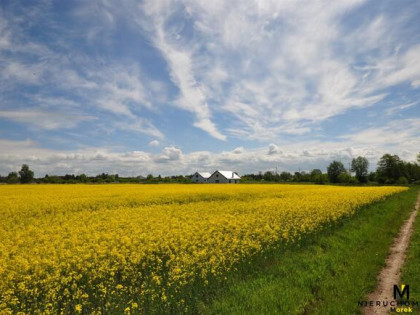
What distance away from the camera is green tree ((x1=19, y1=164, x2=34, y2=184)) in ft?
301

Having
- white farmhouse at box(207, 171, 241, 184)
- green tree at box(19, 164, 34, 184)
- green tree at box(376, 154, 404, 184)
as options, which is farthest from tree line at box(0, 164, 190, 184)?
green tree at box(376, 154, 404, 184)

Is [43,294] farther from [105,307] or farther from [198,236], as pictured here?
Answer: [198,236]

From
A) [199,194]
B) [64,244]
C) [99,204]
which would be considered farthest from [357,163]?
[64,244]

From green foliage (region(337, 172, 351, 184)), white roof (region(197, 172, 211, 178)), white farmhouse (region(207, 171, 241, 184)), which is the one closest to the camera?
green foliage (region(337, 172, 351, 184))

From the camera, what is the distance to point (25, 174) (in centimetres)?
9356

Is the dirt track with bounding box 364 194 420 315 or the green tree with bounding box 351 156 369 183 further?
the green tree with bounding box 351 156 369 183

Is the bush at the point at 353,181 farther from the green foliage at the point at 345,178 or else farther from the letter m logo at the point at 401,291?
the letter m logo at the point at 401,291

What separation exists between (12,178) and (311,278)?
102 metres

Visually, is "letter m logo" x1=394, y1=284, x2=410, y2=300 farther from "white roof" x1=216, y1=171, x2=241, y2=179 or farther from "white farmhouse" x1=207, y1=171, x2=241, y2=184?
"white roof" x1=216, y1=171, x2=241, y2=179

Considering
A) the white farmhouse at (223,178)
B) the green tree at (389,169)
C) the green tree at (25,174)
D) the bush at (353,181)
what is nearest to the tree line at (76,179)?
the green tree at (25,174)

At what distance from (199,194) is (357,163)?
12121 centimetres

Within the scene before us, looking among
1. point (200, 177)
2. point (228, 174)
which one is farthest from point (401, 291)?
point (200, 177)

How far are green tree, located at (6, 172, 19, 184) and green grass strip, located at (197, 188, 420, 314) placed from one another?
94591mm

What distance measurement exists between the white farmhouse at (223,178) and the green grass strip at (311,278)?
92419 mm
